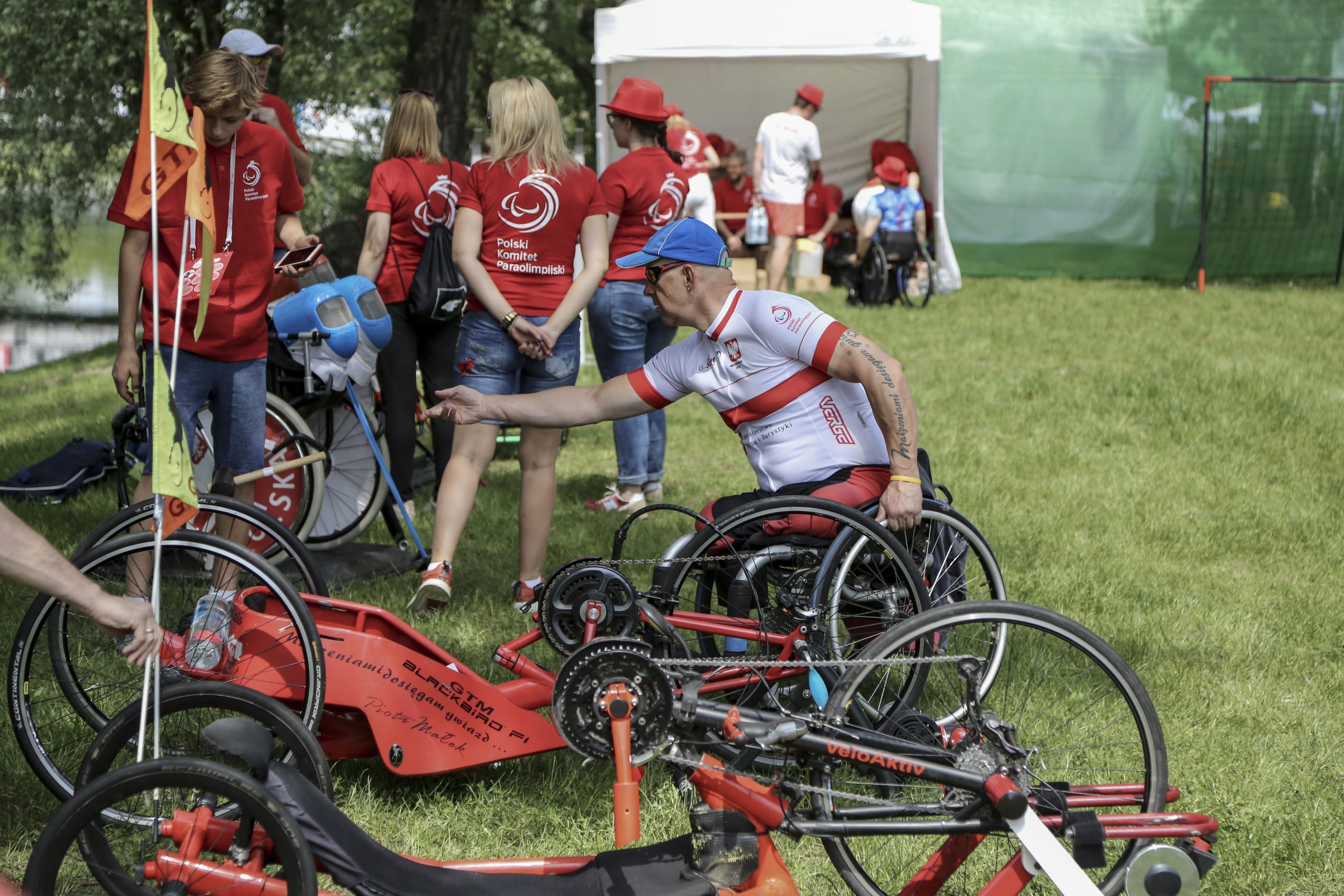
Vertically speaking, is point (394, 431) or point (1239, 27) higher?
point (1239, 27)

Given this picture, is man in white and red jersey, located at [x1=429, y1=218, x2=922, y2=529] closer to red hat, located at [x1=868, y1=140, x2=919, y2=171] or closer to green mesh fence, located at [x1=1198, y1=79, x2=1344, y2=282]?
red hat, located at [x1=868, y1=140, x2=919, y2=171]

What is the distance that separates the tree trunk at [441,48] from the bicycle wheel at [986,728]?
9.49 metres

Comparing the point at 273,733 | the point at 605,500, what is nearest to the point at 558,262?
the point at 605,500

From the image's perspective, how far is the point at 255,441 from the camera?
4344 mm

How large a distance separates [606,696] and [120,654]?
54.0 inches

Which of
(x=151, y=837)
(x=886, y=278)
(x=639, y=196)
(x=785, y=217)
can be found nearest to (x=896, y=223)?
(x=886, y=278)

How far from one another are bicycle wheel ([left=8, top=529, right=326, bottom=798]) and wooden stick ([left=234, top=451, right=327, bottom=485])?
928 mm

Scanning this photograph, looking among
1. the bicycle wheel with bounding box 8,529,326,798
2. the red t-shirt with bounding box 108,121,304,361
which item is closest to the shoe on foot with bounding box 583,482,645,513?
the red t-shirt with bounding box 108,121,304,361

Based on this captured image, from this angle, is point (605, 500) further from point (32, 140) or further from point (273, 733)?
point (32, 140)

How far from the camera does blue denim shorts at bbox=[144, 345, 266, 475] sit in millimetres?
A: 4105

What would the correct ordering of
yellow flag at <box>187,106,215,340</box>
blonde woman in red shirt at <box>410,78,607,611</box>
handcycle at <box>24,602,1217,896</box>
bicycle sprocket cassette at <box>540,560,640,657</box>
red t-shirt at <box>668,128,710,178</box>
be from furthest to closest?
red t-shirt at <box>668,128,710,178</box> < blonde woman in red shirt at <box>410,78,607,611</box> < bicycle sprocket cassette at <box>540,560,640,657</box> < yellow flag at <box>187,106,215,340</box> < handcycle at <box>24,602,1217,896</box>

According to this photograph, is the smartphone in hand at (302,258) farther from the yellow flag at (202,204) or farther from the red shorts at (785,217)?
the red shorts at (785,217)

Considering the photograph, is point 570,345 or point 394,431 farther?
point 394,431

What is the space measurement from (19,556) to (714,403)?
2002 mm
